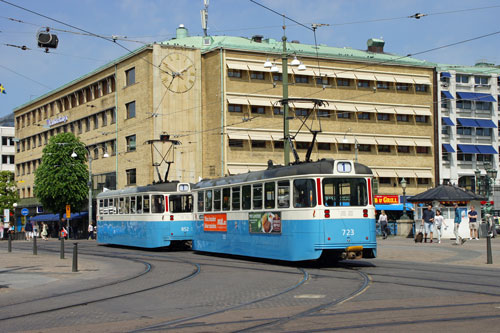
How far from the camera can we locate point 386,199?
213 feet

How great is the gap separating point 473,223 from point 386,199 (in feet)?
101

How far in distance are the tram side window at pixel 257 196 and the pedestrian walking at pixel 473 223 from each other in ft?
51.0

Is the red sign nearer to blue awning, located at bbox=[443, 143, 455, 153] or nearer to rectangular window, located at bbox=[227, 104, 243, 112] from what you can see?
blue awning, located at bbox=[443, 143, 455, 153]

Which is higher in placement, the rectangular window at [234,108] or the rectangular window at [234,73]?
the rectangular window at [234,73]

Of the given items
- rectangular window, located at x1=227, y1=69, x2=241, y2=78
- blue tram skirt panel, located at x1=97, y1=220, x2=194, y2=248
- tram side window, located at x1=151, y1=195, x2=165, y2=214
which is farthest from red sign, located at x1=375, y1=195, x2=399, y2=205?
tram side window, located at x1=151, y1=195, x2=165, y2=214

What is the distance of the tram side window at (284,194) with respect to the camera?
19.1 meters

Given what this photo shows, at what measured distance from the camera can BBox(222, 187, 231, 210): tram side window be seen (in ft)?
75.5

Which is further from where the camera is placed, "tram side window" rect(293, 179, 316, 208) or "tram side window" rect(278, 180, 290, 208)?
"tram side window" rect(278, 180, 290, 208)

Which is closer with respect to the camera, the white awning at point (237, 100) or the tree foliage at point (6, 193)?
the white awning at point (237, 100)

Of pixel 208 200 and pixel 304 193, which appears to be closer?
pixel 304 193

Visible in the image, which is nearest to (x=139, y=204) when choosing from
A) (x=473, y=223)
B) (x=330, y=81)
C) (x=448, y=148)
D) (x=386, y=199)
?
(x=473, y=223)

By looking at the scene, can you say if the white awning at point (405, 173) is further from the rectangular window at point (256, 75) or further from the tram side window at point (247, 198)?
the tram side window at point (247, 198)

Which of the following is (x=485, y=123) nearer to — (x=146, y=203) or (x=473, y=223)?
(x=473, y=223)

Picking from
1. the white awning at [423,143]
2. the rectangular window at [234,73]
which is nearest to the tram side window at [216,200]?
the rectangular window at [234,73]
